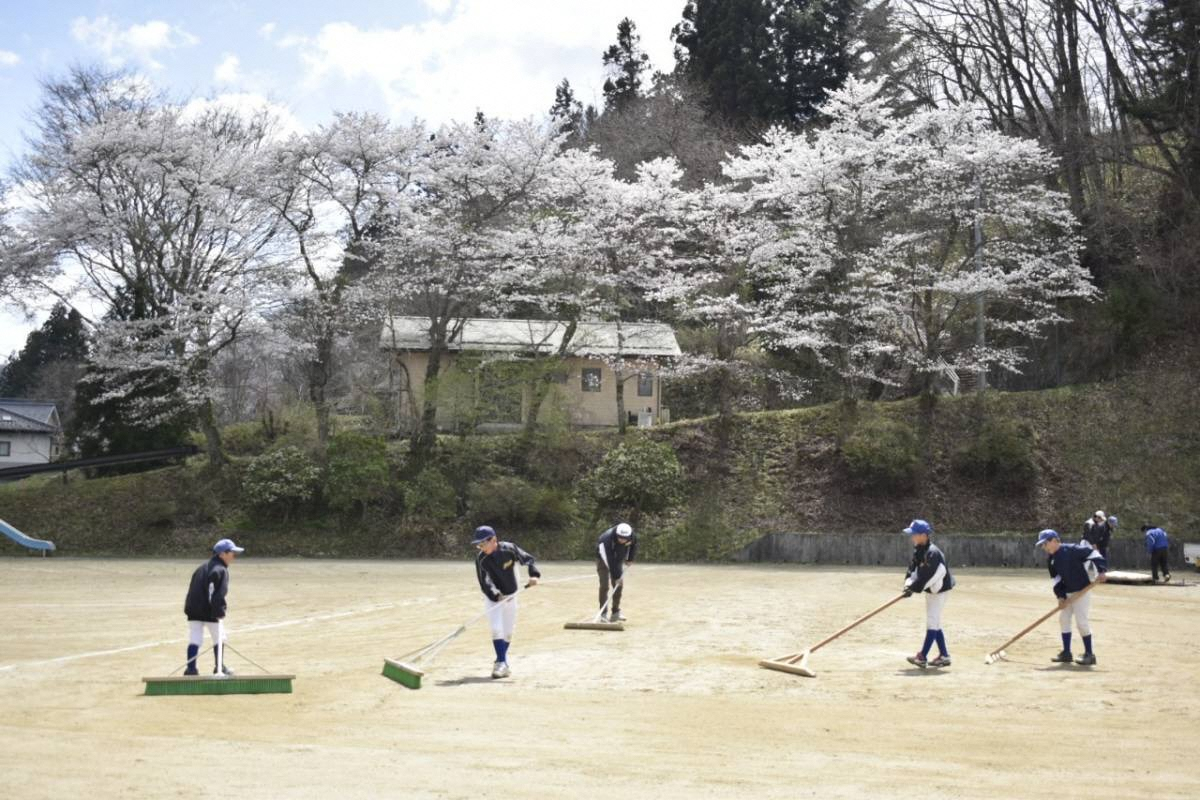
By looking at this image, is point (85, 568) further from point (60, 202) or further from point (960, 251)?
point (960, 251)

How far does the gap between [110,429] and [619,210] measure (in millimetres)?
19811

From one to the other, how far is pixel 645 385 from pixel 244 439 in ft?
52.5

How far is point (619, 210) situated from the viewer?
38.7 metres

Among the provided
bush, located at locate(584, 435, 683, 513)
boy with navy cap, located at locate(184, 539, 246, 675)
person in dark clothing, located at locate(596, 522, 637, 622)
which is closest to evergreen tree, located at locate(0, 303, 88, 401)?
bush, located at locate(584, 435, 683, 513)

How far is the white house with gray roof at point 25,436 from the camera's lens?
2340 inches

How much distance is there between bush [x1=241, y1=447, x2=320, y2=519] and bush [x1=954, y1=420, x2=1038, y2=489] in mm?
20977

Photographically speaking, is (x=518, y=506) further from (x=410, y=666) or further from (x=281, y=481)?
(x=410, y=666)

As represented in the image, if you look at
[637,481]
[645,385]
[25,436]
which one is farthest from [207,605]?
[25,436]

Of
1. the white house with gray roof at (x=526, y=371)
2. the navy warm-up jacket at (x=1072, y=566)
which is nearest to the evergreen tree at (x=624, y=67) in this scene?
the white house with gray roof at (x=526, y=371)

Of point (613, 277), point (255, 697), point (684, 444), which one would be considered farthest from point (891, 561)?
point (255, 697)

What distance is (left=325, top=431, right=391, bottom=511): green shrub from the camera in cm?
3534

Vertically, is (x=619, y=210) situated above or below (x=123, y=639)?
above

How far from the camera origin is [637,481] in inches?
1396

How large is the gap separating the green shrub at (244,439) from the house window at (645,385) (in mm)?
15067
